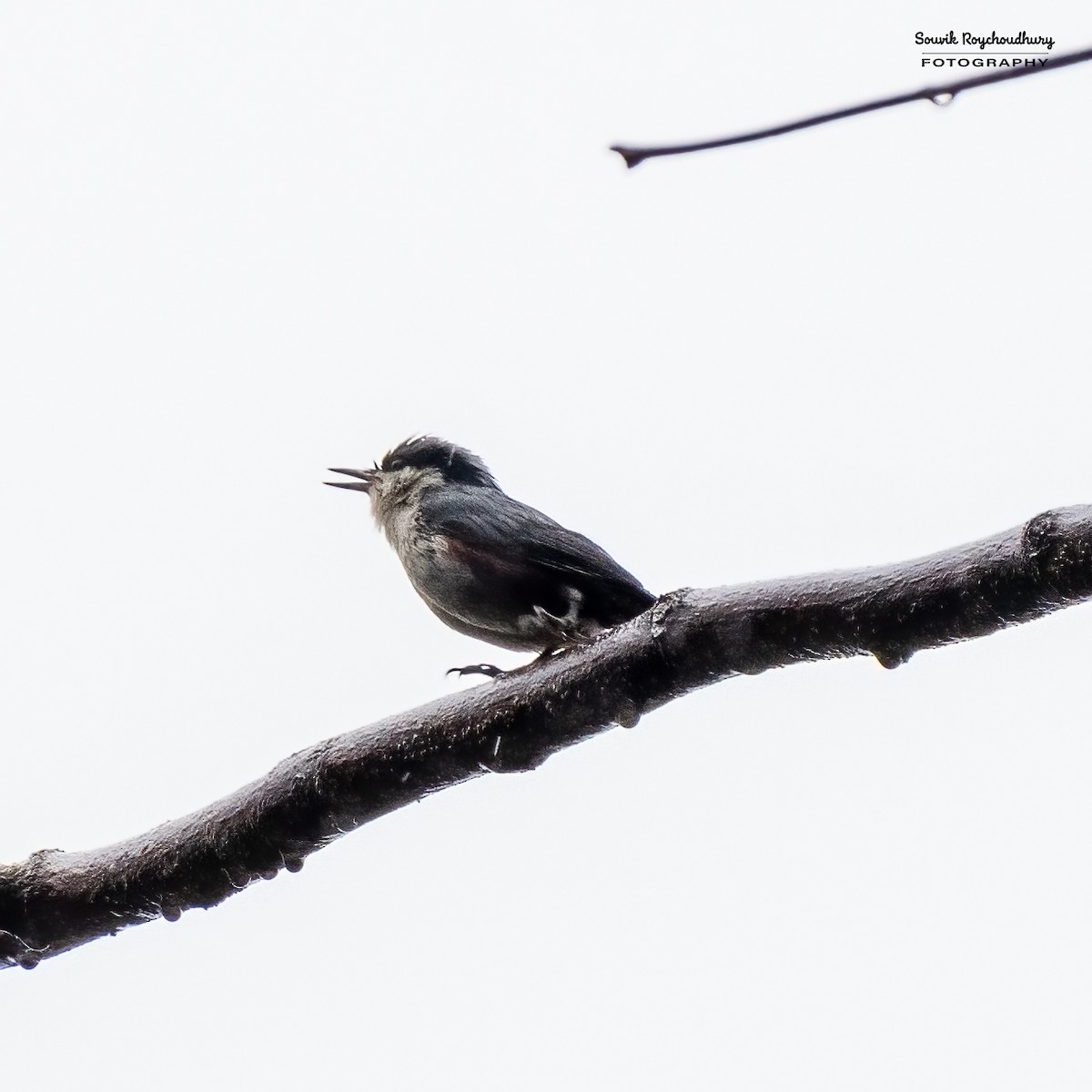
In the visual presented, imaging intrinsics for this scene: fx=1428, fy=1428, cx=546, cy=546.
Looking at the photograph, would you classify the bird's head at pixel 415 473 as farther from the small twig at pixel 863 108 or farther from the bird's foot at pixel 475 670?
the small twig at pixel 863 108

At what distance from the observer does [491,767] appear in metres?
2.95

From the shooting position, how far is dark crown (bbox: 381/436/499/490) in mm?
5738

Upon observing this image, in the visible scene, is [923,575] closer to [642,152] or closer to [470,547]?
[642,152]

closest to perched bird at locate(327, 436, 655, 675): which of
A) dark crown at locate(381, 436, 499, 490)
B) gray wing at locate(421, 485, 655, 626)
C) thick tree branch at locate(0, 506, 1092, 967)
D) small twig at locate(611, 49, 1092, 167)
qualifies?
gray wing at locate(421, 485, 655, 626)

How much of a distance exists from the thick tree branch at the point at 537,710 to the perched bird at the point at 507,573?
107cm

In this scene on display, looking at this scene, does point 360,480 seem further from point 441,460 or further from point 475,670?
point 475,670

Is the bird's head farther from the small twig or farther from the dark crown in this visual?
the small twig

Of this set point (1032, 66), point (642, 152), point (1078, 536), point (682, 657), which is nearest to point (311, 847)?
point (682, 657)

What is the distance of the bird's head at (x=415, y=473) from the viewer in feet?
18.6

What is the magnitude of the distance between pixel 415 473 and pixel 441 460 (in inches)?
4.9

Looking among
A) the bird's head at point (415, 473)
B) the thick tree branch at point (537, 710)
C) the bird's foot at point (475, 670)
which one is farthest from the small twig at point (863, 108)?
the bird's head at point (415, 473)

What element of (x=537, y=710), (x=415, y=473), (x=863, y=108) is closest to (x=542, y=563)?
(x=415, y=473)

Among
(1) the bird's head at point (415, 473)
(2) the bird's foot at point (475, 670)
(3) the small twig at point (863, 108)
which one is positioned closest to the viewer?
(3) the small twig at point (863, 108)

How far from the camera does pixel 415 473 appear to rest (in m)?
5.76
